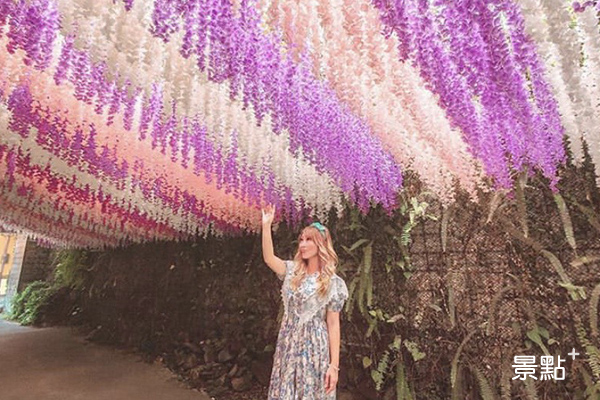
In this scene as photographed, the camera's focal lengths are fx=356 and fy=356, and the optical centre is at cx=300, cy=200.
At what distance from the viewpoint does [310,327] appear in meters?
1.98

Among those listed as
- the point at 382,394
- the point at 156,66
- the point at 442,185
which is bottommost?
the point at 382,394

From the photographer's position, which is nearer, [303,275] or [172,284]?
[303,275]

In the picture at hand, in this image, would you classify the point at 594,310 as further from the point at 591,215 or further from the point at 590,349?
the point at 591,215

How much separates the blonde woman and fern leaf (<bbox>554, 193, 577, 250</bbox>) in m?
1.50

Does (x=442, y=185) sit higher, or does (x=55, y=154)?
(x=55, y=154)

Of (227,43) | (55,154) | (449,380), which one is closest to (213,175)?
(55,154)

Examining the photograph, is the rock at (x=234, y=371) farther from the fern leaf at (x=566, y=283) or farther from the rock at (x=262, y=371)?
the fern leaf at (x=566, y=283)

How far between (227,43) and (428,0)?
786 mm

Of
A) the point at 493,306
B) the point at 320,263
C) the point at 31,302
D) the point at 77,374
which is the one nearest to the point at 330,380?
the point at 320,263

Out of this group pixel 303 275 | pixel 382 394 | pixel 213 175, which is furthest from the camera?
pixel 213 175

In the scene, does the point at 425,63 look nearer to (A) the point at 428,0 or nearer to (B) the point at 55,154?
(A) the point at 428,0

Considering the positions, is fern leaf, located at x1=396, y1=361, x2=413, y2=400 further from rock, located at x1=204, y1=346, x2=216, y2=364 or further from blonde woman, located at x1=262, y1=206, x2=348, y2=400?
rock, located at x1=204, y1=346, x2=216, y2=364

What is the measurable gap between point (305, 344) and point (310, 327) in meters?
0.09

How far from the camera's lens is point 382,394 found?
3074 mm
